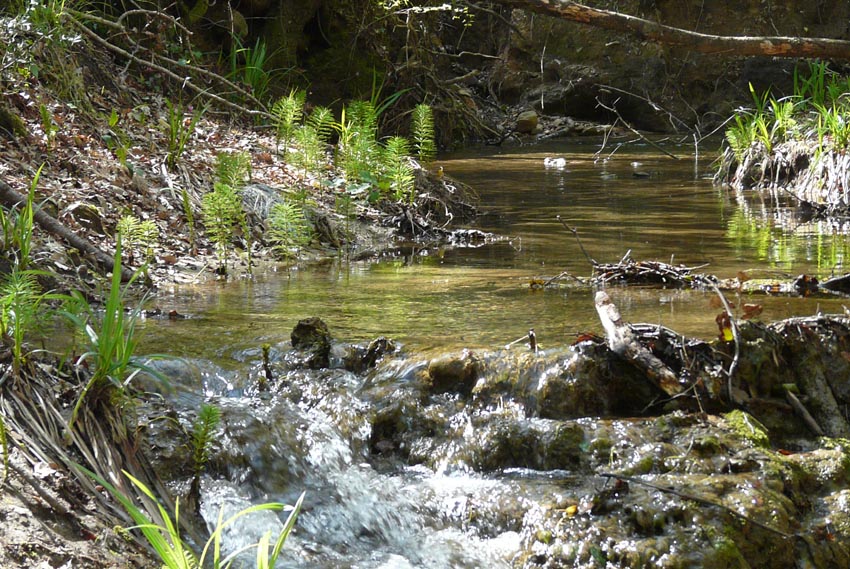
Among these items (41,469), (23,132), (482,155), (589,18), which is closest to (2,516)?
(41,469)

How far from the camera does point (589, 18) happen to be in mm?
7070

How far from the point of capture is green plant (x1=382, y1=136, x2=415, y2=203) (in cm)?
754

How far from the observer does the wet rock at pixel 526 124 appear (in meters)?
17.0

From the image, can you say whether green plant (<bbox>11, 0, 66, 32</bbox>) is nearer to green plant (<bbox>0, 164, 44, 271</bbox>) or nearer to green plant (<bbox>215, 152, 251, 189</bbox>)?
green plant (<bbox>215, 152, 251, 189</bbox>)

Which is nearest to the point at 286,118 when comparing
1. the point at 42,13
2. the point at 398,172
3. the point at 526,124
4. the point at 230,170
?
the point at 398,172

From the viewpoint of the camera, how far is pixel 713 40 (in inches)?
263

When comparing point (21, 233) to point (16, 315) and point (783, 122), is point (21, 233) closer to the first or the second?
point (16, 315)

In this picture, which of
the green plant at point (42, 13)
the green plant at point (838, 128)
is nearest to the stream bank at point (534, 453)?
the green plant at point (838, 128)

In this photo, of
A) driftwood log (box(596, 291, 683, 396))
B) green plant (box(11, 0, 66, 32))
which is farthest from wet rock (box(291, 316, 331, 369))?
green plant (box(11, 0, 66, 32))

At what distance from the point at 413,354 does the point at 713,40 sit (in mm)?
3975

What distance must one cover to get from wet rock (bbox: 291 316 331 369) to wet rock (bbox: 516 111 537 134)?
1335 cm

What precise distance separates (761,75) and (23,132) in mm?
15086

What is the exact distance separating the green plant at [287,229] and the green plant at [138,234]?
0.81 m

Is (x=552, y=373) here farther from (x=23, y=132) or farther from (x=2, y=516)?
(x=23, y=132)
